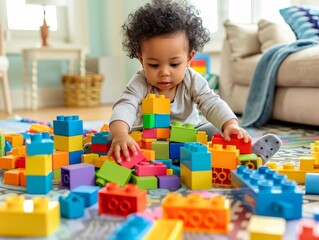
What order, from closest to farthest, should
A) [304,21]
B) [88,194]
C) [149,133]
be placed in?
[88,194]
[149,133]
[304,21]

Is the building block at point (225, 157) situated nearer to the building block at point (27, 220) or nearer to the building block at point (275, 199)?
the building block at point (275, 199)

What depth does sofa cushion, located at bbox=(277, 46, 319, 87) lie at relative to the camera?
6.27 feet

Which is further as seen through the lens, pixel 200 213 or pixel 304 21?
pixel 304 21

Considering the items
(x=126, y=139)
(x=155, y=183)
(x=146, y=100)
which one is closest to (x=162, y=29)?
(x=146, y=100)

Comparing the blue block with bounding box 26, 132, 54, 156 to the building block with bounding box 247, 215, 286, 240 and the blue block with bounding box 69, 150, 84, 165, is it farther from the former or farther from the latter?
the building block with bounding box 247, 215, 286, 240

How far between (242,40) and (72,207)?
1.99 m

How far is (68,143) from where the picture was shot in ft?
3.63

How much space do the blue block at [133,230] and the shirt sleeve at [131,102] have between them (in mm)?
539

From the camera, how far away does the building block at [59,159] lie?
1.07 metres

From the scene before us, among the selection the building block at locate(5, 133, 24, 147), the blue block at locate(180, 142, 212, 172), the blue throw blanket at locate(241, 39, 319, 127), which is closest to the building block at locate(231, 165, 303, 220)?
the blue block at locate(180, 142, 212, 172)

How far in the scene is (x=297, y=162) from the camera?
125 centimetres

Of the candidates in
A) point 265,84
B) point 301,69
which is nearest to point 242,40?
point 265,84

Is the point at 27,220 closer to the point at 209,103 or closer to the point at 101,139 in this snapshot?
the point at 101,139

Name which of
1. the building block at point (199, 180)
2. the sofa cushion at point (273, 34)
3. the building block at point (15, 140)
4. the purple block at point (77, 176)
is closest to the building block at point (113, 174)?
the purple block at point (77, 176)
